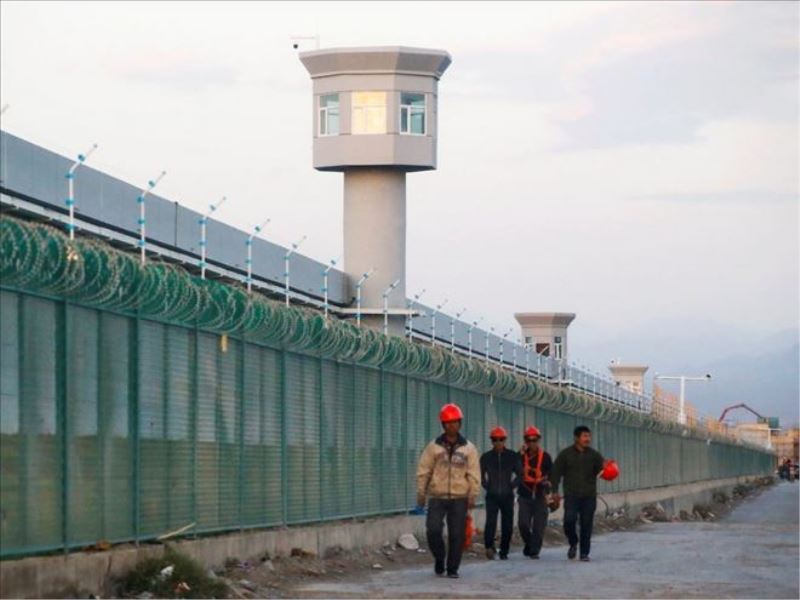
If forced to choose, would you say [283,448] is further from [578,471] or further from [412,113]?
[412,113]

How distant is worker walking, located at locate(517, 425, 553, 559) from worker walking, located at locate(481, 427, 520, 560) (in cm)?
33

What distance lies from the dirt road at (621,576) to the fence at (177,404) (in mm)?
1484

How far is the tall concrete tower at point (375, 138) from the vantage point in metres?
42.6

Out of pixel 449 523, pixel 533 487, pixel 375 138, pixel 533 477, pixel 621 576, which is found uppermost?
pixel 375 138

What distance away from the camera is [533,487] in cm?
2441

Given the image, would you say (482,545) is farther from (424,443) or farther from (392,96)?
(392,96)

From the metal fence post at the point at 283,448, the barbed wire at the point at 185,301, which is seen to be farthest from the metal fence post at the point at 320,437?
the metal fence post at the point at 283,448

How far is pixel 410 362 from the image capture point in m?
25.5

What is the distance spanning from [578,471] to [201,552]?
23.1ft

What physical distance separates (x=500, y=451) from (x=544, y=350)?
74527mm

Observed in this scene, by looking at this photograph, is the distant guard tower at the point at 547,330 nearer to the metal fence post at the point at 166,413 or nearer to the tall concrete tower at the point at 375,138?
the tall concrete tower at the point at 375,138

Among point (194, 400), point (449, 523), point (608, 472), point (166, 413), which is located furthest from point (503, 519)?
point (166, 413)

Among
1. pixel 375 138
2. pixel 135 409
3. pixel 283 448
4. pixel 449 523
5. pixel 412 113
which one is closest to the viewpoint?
pixel 135 409

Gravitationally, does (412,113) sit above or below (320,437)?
above
